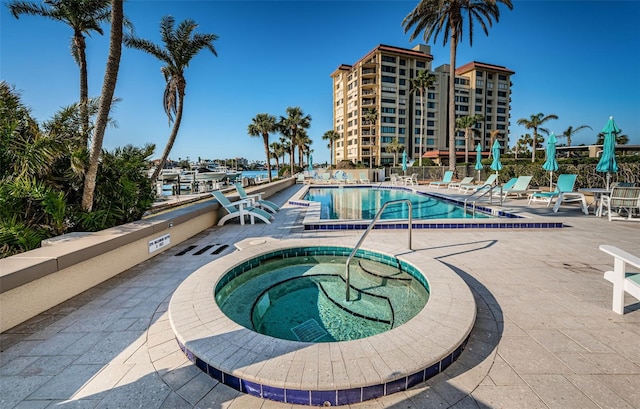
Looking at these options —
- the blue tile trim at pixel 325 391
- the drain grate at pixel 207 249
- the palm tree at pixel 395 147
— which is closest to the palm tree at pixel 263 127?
the drain grate at pixel 207 249

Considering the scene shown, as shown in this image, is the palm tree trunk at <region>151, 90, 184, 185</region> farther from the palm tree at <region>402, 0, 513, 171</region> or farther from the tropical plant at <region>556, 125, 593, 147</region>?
the tropical plant at <region>556, 125, 593, 147</region>

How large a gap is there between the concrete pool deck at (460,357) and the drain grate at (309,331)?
45.2 inches

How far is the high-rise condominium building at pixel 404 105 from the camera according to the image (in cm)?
5200

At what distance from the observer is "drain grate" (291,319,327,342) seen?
3.11m

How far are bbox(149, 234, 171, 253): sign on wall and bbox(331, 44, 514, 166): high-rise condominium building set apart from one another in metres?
46.0

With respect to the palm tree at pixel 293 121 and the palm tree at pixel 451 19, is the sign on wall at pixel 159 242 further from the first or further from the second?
the palm tree at pixel 293 121

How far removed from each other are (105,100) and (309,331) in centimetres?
581

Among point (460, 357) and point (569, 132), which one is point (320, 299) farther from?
point (569, 132)

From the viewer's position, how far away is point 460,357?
240 centimetres

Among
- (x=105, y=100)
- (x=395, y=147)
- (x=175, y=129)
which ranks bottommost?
(x=105, y=100)

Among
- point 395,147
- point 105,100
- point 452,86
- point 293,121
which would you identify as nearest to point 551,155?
point 452,86

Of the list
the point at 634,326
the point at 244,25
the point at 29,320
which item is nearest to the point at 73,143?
the point at 29,320

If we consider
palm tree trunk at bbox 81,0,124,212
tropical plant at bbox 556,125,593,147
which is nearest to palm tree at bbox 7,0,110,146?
palm tree trunk at bbox 81,0,124,212

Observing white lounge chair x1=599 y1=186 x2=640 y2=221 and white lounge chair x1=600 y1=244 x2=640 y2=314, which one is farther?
white lounge chair x1=599 y1=186 x2=640 y2=221
